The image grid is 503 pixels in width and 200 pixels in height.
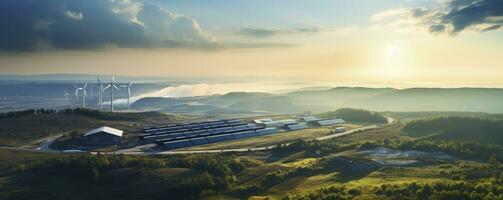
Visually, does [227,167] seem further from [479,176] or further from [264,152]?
[479,176]

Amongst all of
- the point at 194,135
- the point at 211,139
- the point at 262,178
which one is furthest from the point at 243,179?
the point at 194,135

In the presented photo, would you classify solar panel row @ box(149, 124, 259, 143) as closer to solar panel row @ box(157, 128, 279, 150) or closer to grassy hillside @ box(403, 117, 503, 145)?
solar panel row @ box(157, 128, 279, 150)

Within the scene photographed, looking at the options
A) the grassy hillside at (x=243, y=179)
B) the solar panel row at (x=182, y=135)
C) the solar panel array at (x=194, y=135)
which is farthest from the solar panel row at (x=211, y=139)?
the grassy hillside at (x=243, y=179)

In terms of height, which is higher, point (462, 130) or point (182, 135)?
point (462, 130)

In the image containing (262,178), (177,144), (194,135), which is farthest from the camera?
(194,135)

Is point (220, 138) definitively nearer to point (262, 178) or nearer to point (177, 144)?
point (177, 144)

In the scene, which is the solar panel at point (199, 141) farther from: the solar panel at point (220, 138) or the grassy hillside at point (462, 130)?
the grassy hillside at point (462, 130)

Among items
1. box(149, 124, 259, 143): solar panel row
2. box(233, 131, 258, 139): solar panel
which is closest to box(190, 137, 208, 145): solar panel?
box(149, 124, 259, 143): solar panel row

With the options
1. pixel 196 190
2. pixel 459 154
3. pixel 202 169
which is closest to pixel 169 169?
pixel 202 169

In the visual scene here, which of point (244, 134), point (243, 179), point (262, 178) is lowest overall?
point (243, 179)
